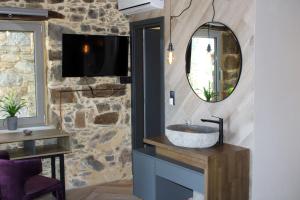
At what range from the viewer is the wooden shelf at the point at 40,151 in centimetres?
333

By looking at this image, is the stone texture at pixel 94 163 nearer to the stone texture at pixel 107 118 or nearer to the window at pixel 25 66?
the stone texture at pixel 107 118

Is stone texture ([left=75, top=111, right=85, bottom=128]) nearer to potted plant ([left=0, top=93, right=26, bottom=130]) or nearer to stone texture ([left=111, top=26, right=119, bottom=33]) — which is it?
potted plant ([left=0, top=93, right=26, bottom=130])

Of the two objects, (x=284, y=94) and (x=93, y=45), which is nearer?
(x=284, y=94)

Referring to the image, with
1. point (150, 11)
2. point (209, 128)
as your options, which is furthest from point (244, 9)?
point (150, 11)

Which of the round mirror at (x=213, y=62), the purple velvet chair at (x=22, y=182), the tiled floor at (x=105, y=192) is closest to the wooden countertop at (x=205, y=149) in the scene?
the round mirror at (x=213, y=62)

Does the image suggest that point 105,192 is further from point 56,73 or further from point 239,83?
point 239,83

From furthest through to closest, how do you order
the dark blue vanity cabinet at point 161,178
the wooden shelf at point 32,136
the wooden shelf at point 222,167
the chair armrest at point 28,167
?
the wooden shelf at point 32,136 < the chair armrest at point 28,167 < the dark blue vanity cabinet at point 161,178 < the wooden shelf at point 222,167

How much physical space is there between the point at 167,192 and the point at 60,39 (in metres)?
1.80

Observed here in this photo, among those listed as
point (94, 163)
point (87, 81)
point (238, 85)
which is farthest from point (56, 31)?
point (238, 85)

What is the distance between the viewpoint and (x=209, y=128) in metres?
2.95

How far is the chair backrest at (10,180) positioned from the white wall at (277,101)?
169 centimetres

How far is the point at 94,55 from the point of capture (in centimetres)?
388

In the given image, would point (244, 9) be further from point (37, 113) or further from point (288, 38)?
point (37, 113)

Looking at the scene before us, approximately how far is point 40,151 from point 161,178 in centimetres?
119
